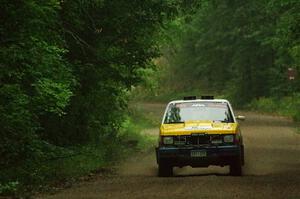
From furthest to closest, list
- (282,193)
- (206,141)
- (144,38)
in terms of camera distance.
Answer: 1. (144,38)
2. (206,141)
3. (282,193)

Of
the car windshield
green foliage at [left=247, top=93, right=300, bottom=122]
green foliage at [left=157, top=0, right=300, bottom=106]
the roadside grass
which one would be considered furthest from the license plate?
green foliage at [left=157, top=0, right=300, bottom=106]

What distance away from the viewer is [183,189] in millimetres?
14648

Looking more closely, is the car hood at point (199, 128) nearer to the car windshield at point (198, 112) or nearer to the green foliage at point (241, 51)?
the car windshield at point (198, 112)

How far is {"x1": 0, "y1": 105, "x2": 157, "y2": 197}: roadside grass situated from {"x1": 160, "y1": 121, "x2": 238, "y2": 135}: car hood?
2452 mm

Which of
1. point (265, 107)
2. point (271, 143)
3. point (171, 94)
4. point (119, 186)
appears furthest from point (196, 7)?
point (171, 94)

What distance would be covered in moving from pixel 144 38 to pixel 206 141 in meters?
7.85

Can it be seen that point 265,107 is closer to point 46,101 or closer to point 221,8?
point 221,8

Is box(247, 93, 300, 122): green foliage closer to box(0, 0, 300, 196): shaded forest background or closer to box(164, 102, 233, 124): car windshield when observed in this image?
box(0, 0, 300, 196): shaded forest background

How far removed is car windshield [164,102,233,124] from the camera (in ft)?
60.8

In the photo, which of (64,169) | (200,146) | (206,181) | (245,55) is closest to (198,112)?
(200,146)

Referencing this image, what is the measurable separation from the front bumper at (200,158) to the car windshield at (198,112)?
52.1 inches

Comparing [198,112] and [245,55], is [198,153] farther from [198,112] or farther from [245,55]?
[245,55]

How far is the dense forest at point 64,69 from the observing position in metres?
16.0

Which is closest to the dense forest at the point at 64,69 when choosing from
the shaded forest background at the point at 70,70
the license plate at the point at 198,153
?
the shaded forest background at the point at 70,70
